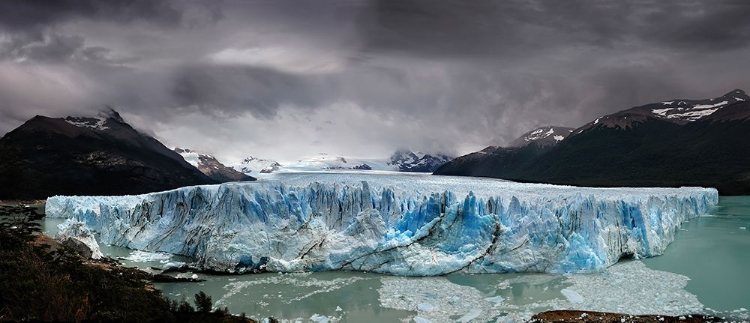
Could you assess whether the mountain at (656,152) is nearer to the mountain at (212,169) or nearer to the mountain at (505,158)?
the mountain at (505,158)

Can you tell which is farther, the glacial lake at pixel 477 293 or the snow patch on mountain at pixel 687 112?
the snow patch on mountain at pixel 687 112

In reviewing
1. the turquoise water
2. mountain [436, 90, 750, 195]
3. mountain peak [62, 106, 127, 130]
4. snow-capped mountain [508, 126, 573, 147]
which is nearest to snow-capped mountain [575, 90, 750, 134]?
mountain [436, 90, 750, 195]

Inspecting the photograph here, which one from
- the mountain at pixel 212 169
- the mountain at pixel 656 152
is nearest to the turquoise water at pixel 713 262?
the mountain at pixel 656 152

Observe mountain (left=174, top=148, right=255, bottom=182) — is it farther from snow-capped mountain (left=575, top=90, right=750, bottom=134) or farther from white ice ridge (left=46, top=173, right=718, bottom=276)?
white ice ridge (left=46, top=173, right=718, bottom=276)

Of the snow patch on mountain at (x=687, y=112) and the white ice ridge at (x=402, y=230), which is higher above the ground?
the snow patch on mountain at (x=687, y=112)

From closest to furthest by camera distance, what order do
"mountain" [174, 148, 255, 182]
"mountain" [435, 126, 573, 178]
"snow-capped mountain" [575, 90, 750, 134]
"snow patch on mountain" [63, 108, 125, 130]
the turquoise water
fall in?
the turquoise water → "snow-capped mountain" [575, 90, 750, 134] → "mountain" [435, 126, 573, 178] → "snow patch on mountain" [63, 108, 125, 130] → "mountain" [174, 148, 255, 182]

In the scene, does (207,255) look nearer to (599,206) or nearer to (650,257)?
(599,206)

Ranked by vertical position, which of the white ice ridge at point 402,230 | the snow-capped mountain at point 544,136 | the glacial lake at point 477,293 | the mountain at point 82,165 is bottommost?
the glacial lake at point 477,293

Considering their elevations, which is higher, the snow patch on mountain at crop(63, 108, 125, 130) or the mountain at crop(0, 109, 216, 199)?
the snow patch on mountain at crop(63, 108, 125, 130)
